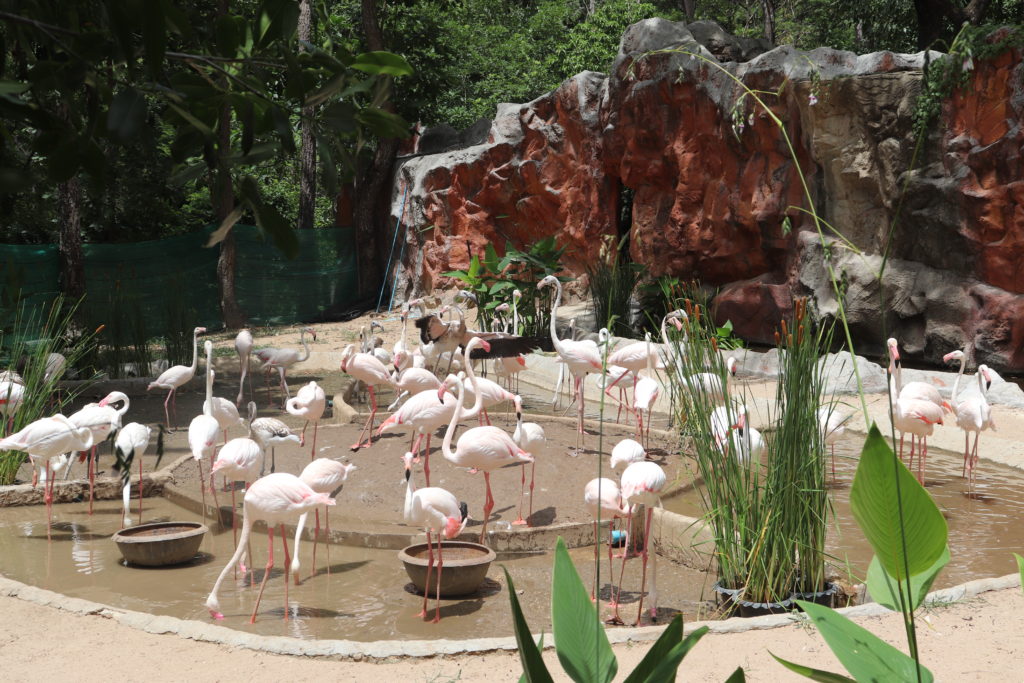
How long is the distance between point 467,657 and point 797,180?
10.4m

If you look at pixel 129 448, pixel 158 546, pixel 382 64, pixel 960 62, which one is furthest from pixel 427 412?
pixel 960 62

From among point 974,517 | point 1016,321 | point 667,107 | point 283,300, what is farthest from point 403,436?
point 283,300

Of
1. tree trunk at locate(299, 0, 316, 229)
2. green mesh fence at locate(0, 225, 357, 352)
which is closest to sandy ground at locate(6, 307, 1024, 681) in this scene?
green mesh fence at locate(0, 225, 357, 352)

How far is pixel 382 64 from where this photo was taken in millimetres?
1453

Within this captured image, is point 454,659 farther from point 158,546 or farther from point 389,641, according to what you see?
point 158,546

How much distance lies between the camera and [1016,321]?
10.4 metres

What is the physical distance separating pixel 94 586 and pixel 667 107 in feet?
35.3

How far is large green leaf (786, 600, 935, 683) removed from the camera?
3.40 feet

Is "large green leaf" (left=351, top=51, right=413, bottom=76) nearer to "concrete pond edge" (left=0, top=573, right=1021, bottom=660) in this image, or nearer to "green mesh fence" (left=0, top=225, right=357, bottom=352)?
"concrete pond edge" (left=0, top=573, right=1021, bottom=660)

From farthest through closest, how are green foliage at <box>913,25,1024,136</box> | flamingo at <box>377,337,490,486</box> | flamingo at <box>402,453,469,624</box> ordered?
green foliage at <box>913,25,1024,136</box>
flamingo at <box>377,337,490,486</box>
flamingo at <box>402,453,469,624</box>

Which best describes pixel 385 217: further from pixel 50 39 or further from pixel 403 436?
pixel 50 39

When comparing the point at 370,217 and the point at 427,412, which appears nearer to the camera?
the point at 427,412

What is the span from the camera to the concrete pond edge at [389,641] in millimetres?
3537

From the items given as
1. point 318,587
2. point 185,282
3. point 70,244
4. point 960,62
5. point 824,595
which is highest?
point 960,62
